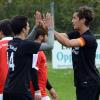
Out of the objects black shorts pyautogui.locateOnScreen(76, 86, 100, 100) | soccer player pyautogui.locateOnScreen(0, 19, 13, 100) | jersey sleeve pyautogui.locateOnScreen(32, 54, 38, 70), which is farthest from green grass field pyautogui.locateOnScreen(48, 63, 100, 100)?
Answer: soccer player pyautogui.locateOnScreen(0, 19, 13, 100)

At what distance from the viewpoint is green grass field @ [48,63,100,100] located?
15047 mm

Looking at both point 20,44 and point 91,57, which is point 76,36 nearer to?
point 91,57

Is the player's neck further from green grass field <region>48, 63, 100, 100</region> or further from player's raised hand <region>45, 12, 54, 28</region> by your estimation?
green grass field <region>48, 63, 100, 100</region>

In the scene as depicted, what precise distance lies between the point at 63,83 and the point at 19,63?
1053cm

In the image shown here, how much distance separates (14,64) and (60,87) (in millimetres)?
9273

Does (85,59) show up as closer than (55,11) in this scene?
Yes

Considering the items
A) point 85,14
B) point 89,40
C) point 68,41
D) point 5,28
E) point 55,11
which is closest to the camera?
point 68,41

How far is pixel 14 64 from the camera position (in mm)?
7922

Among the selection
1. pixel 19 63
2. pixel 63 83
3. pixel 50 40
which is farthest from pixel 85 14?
pixel 63 83

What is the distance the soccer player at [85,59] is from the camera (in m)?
8.80

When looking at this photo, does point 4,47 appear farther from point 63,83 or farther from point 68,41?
point 63,83

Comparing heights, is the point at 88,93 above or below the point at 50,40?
below

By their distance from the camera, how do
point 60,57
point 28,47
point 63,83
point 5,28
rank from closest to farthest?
point 28,47 → point 5,28 → point 63,83 → point 60,57

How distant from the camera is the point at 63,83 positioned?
1836cm
